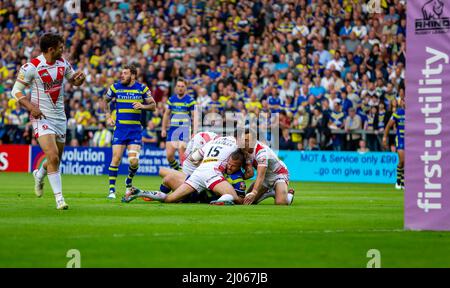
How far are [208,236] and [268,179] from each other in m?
6.72

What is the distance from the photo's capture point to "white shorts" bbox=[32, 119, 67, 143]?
14766 millimetres

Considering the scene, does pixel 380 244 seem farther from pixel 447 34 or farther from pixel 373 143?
pixel 373 143

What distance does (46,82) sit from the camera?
1488 centimetres

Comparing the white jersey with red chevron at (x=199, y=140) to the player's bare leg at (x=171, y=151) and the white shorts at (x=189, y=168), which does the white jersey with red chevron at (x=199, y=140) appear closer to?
the white shorts at (x=189, y=168)

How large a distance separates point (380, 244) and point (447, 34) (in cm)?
297

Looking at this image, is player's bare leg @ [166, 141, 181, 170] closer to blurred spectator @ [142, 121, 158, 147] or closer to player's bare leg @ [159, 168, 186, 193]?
player's bare leg @ [159, 168, 186, 193]

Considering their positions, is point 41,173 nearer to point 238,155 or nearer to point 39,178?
point 39,178

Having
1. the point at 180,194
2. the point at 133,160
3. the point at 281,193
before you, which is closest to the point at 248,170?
the point at 281,193

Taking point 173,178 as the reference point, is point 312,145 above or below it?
above

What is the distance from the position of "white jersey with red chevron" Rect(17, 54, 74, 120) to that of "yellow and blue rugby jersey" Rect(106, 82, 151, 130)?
4.95 meters

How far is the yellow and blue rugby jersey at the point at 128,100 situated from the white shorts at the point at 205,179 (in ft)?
12.3

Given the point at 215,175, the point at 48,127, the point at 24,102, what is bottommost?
the point at 215,175

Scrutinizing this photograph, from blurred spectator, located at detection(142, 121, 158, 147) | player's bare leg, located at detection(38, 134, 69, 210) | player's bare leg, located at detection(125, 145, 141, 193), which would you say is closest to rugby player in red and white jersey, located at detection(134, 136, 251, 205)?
player's bare leg, located at detection(38, 134, 69, 210)
